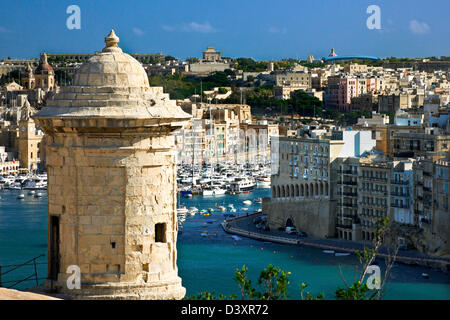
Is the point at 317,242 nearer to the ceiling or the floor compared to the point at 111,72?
nearer to the floor

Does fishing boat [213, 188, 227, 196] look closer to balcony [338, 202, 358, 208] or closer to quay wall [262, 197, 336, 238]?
quay wall [262, 197, 336, 238]

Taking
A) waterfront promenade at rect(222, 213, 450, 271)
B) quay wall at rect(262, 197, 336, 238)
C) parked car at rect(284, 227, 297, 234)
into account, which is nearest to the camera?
waterfront promenade at rect(222, 213, 450, 271)

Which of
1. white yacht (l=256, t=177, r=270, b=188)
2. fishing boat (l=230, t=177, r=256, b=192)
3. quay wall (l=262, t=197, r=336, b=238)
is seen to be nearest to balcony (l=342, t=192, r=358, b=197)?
quay wall (l=262, t=197, r=336, b=238)

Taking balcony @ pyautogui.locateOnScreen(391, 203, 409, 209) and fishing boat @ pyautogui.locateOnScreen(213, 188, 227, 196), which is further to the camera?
fishing boat @ pyautogui.locateOnScreen(213, 188, 227, 196)

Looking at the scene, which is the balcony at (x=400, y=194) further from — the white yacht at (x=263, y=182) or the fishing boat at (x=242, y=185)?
the white yacht at (x=263, y=182)

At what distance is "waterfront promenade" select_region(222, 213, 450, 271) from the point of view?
31152 millimetres

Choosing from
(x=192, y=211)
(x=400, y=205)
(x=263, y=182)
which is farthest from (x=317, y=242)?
(x=263, y=182)

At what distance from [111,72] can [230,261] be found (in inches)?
1083

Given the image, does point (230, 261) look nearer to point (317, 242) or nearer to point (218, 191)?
point (317, 242)

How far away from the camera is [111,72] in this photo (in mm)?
4770

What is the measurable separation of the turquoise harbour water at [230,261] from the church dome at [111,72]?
59.6 feet

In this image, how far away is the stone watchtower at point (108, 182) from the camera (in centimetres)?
463

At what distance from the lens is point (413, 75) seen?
9569 cm

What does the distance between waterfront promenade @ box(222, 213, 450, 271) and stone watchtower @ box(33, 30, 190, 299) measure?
25624 millimetres
